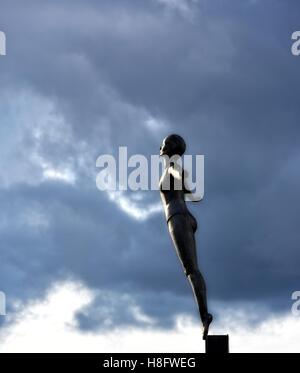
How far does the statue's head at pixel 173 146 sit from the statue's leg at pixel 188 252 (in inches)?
52.3

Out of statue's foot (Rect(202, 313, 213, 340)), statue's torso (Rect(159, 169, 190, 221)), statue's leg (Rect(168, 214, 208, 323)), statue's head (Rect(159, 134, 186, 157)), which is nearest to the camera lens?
statue's foot (Rect(202, 313, 213, 340))

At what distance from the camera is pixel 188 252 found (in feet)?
55.5

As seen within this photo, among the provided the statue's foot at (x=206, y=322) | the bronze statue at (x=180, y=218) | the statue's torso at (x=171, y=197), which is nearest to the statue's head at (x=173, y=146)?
the bronze statue at (x=180, y=218)

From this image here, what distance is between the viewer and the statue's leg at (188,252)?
16609 mm

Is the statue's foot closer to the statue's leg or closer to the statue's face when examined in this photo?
the statue's leg

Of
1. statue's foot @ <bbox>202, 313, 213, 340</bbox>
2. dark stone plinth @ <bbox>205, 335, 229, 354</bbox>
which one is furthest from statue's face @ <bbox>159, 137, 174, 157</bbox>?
dark stone plinth @ <bbox>205, 335, 229, 354</bbox>

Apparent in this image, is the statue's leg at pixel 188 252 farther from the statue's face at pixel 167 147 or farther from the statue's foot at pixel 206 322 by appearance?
the statue's face at pixel 167 147

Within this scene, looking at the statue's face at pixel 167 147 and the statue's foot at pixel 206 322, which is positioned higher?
the statue's face at pixel 167 147

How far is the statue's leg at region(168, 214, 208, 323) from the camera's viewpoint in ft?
54.5
